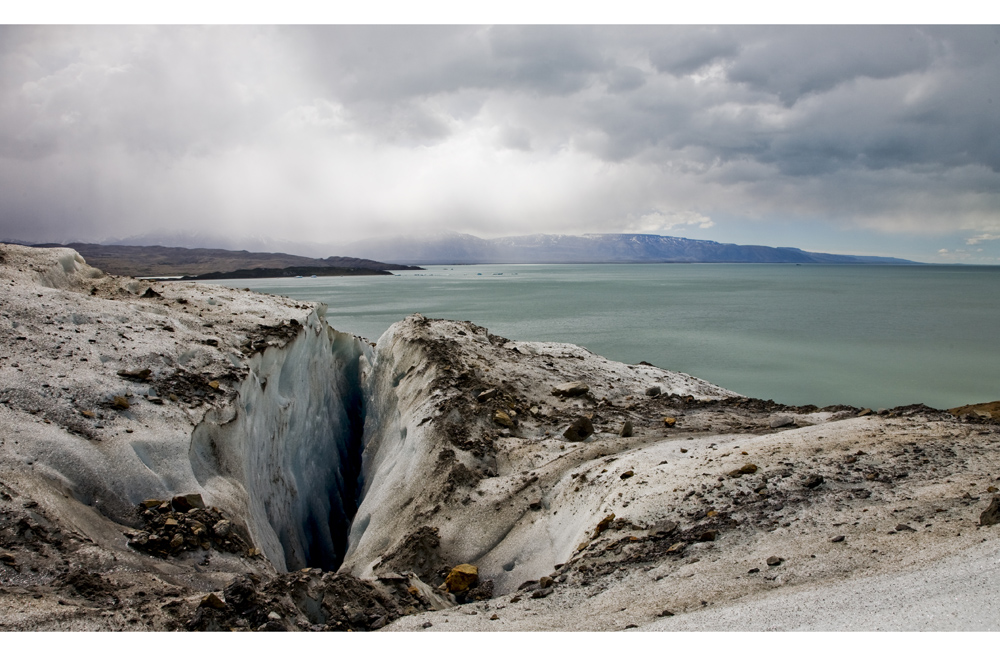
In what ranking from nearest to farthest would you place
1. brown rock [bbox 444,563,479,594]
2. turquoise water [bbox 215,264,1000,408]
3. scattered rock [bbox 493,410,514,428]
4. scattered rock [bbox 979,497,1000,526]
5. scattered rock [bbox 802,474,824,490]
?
1. scattered rock [bbox 979,497,1000,526]
2. scattered rock [bbox 802,474,824,490]
3. brown rock [bbox 444,563,479,594]
4. scattered rock [bbox 493,410,514,428]
5. turquoise water [bbox 215,264,1000,408]

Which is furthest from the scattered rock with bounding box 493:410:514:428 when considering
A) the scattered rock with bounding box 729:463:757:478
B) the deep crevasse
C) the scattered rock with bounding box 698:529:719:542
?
the scattered rock with bounding box 698:529:719:542

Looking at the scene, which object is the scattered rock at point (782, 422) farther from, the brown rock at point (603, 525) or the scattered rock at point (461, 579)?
the scattered rock at point (461, 579)

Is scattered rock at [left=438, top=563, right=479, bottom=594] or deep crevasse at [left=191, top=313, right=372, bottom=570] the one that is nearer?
scattered rock at [left=438, top=563, right=479, bottom=594]

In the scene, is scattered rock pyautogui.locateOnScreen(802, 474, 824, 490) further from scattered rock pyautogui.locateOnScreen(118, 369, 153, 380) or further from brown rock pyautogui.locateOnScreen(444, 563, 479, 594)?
scattered rock pyautogui.locateOnScreen(118, 369, 153, 380)

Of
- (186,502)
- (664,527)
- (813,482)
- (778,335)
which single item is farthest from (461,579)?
(778,335)

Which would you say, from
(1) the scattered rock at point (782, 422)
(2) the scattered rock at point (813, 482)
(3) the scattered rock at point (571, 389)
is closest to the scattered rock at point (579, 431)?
(3) the scattered rock at point (571, 389)

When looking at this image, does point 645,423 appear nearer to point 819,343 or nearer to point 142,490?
point 142,490

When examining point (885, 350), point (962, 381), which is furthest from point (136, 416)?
point (885, 350)
